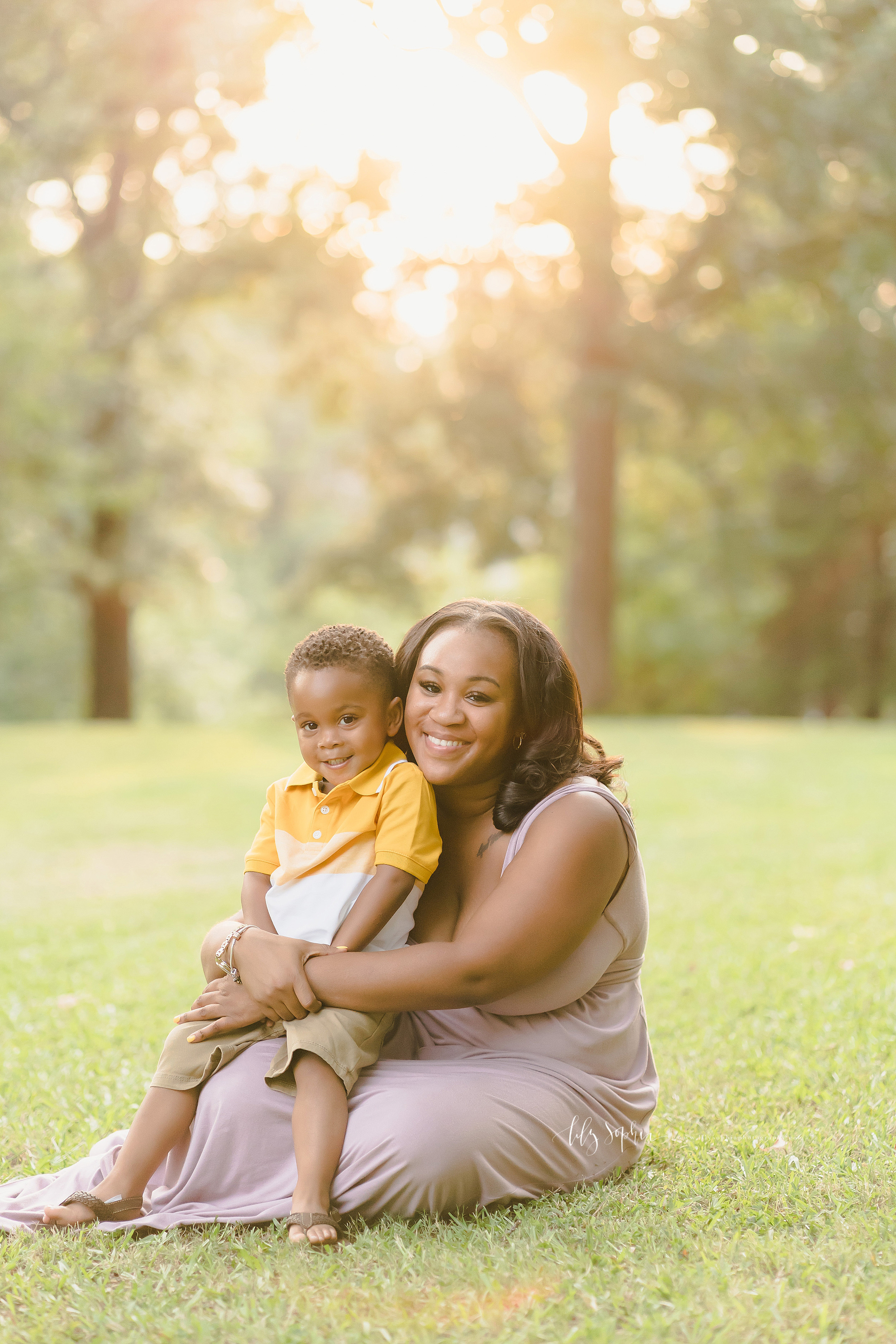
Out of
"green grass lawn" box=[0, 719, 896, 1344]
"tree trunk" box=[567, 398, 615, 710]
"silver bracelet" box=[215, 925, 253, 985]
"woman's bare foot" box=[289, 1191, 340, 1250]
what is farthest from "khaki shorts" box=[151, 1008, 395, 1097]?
"tree trunk" box=[567, 398, 615, 710]

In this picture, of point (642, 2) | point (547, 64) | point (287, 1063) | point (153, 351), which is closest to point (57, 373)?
point (153, 351)

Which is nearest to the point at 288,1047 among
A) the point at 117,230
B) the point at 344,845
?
the point at 344,845

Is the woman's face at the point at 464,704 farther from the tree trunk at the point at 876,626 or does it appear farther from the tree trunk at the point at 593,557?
the tree trunk at the point at 876,626

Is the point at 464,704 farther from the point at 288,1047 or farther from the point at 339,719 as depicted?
the point at 288,1047

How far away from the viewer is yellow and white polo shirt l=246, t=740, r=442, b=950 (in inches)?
126

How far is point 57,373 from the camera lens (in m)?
18.6

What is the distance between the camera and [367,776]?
Result: 3.33m

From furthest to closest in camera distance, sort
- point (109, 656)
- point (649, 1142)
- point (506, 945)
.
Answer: point (109, 656) → point (649, 1142) → point (506, 945)

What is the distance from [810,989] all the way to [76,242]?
1988 cm

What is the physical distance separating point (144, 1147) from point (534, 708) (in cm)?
146

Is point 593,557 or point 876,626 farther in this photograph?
point 876,626

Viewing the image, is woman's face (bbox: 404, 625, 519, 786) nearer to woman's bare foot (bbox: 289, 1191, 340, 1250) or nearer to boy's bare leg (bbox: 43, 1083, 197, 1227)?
boy's bare leg (bbox: 43, 1083, 197, 1227)

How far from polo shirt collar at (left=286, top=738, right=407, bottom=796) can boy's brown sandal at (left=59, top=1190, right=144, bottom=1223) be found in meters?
1.09

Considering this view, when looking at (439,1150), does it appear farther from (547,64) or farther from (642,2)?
(547,64)
